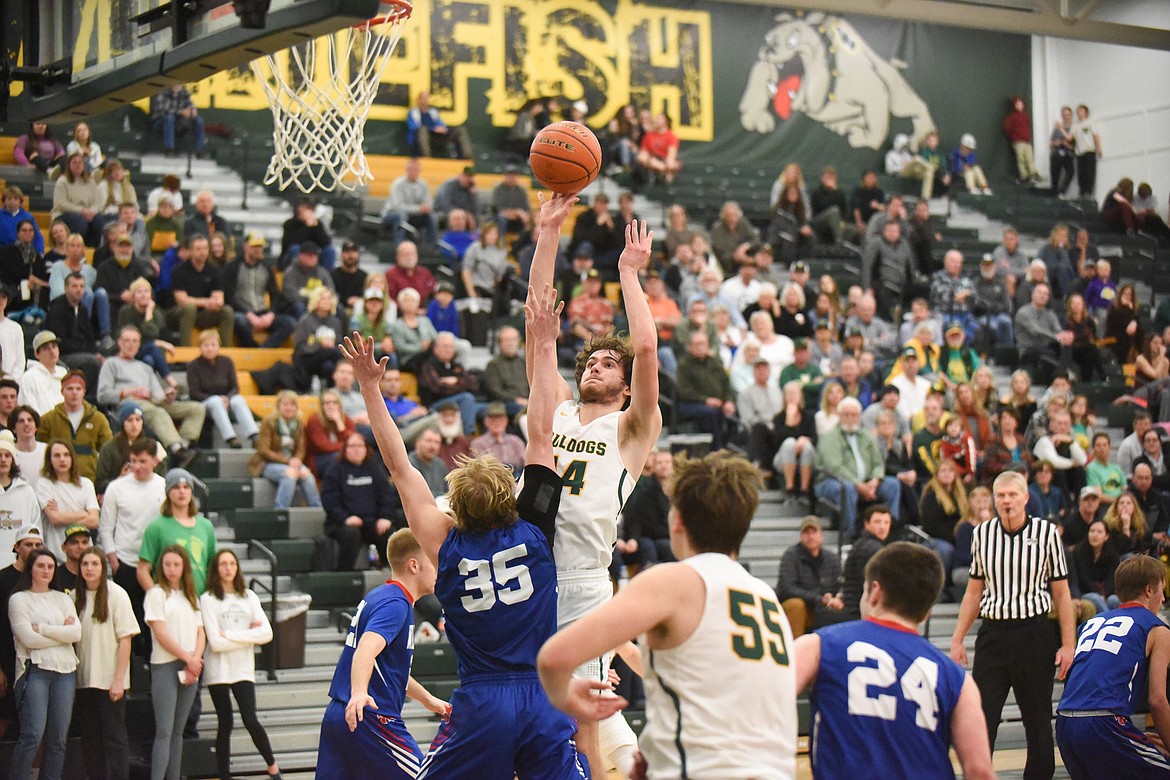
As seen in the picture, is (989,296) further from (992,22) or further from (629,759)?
(629,759)

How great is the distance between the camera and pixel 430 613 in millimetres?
11344

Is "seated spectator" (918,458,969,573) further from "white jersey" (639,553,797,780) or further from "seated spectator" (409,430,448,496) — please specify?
"white jersey" (639,553,797,780)

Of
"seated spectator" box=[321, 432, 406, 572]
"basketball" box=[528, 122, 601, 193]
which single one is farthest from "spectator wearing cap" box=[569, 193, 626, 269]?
"basketball" box=[528, 122, 601, 193]

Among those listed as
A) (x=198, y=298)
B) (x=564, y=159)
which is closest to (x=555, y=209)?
(x=564, y=159)

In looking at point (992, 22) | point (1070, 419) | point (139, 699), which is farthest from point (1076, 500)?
point (139, 699)

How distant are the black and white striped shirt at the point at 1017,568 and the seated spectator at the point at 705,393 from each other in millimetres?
5960

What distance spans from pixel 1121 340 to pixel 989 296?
1776mm

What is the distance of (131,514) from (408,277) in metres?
5.71

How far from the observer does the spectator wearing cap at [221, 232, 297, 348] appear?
1441 centimetres

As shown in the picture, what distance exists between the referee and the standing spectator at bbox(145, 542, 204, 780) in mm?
4947

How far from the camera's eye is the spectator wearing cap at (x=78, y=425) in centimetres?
1111

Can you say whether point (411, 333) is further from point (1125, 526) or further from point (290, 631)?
point (1125, 526)

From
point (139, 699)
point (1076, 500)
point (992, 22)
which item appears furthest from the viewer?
point (992, 22)

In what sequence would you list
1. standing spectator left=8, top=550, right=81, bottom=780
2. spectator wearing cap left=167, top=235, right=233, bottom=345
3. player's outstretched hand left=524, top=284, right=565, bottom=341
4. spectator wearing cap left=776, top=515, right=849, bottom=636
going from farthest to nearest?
spectator wearing cap left=167, top=235, right=233, bottom=345 → spectator wearing cap left=776, top=515, right=849, bottom=636 → standing spectator left=8, top=550, right=81, bottom=780 → player's outstretched hand left=524, top=284, right=565, bottom=341
